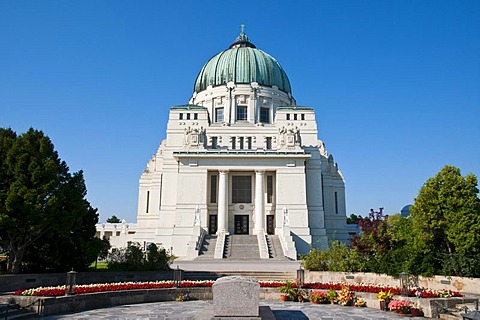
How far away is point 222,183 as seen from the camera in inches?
1719

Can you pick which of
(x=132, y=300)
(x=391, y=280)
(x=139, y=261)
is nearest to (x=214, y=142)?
(x=139, y=261)

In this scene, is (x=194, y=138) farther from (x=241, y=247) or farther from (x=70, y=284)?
(x=70, y=284)

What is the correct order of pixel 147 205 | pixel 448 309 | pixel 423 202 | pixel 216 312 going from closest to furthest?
pixel 216 312 < pixel 448 309 < pixel 423 202 < pixel 147 205

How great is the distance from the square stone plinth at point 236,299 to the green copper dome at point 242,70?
152 ft

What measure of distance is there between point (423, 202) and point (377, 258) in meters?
4.33

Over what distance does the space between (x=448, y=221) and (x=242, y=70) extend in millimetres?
39834

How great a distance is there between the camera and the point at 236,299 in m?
11.1

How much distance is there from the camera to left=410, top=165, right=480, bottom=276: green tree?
20.0m

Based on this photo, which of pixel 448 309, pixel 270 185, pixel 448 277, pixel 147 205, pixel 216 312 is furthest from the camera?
pixel 147 205

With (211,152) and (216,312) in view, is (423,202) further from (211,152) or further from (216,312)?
(211,152)

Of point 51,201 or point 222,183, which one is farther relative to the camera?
point 222,183

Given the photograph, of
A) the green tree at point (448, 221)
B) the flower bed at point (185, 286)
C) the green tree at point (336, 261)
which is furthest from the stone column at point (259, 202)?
the flower bed at point (185, 286)

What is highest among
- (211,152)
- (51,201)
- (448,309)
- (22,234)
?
(211,152)

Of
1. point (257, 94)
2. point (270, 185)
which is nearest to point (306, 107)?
point (257, 94)
